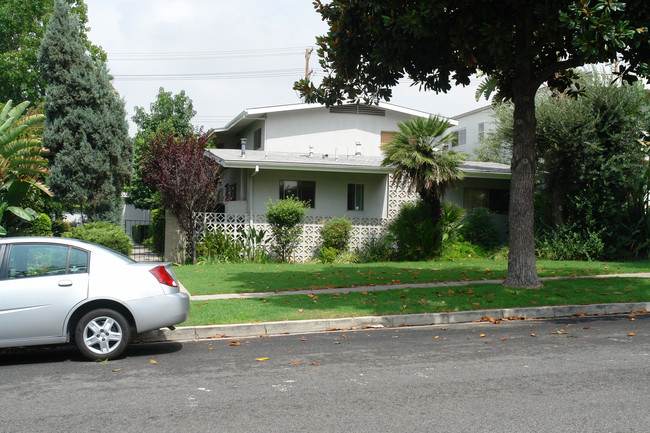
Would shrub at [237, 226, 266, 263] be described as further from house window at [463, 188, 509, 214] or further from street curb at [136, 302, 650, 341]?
street curb at [136, 302, 650, 341]

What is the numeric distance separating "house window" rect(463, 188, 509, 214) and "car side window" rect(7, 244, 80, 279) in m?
18.4

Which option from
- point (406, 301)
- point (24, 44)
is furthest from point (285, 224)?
point (24, 44)

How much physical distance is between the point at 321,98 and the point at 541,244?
415 inches

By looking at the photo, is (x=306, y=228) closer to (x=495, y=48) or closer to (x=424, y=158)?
(x=424, y=158)

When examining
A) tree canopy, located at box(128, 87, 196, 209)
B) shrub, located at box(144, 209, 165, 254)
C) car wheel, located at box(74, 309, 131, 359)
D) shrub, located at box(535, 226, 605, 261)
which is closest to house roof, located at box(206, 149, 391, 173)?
shrub, located at box(144, 209, 165, 254)

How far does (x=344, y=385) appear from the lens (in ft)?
19.3

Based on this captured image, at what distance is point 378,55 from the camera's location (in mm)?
11359

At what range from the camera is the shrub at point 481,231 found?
20750 millimetres

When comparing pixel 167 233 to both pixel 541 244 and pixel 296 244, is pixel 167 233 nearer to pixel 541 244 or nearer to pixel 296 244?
Answer: pixel 296 244

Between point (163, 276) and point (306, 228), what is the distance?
40.4ft

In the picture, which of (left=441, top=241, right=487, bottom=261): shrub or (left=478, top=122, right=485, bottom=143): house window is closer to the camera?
(left=441, top=241, right=487, bottom=261): shrub

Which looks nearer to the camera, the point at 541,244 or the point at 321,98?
the point at 321,98

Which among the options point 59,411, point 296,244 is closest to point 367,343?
point 59,411

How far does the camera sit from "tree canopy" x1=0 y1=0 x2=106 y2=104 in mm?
31844
